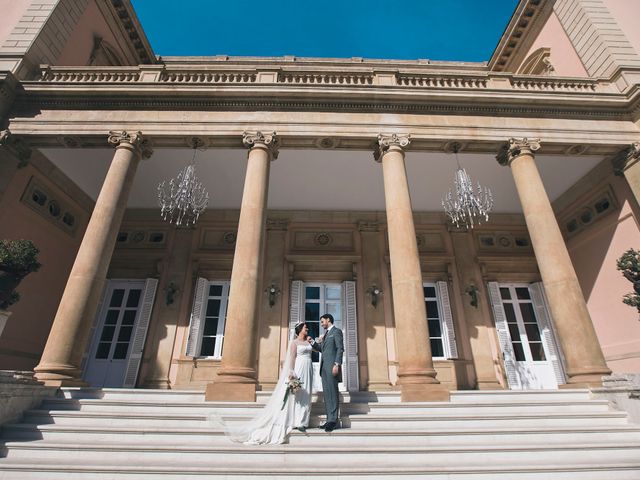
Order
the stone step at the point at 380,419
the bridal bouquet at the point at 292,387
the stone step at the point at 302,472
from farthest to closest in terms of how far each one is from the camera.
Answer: the stone step at the point at 380,419 < the bridal bouquet at the point at 292,387 < the stone step at the point at 302,472

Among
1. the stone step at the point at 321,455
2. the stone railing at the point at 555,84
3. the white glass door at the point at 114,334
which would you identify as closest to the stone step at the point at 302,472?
the stone step at the point at 321,455

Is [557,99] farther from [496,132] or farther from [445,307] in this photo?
[445,307]

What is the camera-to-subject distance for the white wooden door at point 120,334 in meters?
9.79

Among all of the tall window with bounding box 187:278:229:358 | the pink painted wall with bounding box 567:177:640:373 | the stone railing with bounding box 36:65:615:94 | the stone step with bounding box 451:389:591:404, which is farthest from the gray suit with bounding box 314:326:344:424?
the pink painted wall with bounding box 567:177:640:373

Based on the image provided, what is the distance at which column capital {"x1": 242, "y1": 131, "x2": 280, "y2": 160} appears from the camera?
795cm

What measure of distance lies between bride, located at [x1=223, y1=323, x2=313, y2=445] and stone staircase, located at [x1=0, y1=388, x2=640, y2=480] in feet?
0.58

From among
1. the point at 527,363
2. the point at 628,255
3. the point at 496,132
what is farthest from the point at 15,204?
the point at 527,363

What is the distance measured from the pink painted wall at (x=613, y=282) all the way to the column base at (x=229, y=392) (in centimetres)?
928

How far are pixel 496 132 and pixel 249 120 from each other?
6.16 meters

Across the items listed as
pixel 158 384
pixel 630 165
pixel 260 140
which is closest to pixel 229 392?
pixel 158 384

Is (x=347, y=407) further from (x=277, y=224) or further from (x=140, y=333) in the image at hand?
(x=140, y=333)

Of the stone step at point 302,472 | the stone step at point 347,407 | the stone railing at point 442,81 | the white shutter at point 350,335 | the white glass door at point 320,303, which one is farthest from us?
the white glass door at point 320,303

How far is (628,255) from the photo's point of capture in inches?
237

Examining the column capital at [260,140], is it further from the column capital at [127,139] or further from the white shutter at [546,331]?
the white shutter at [546,331]
